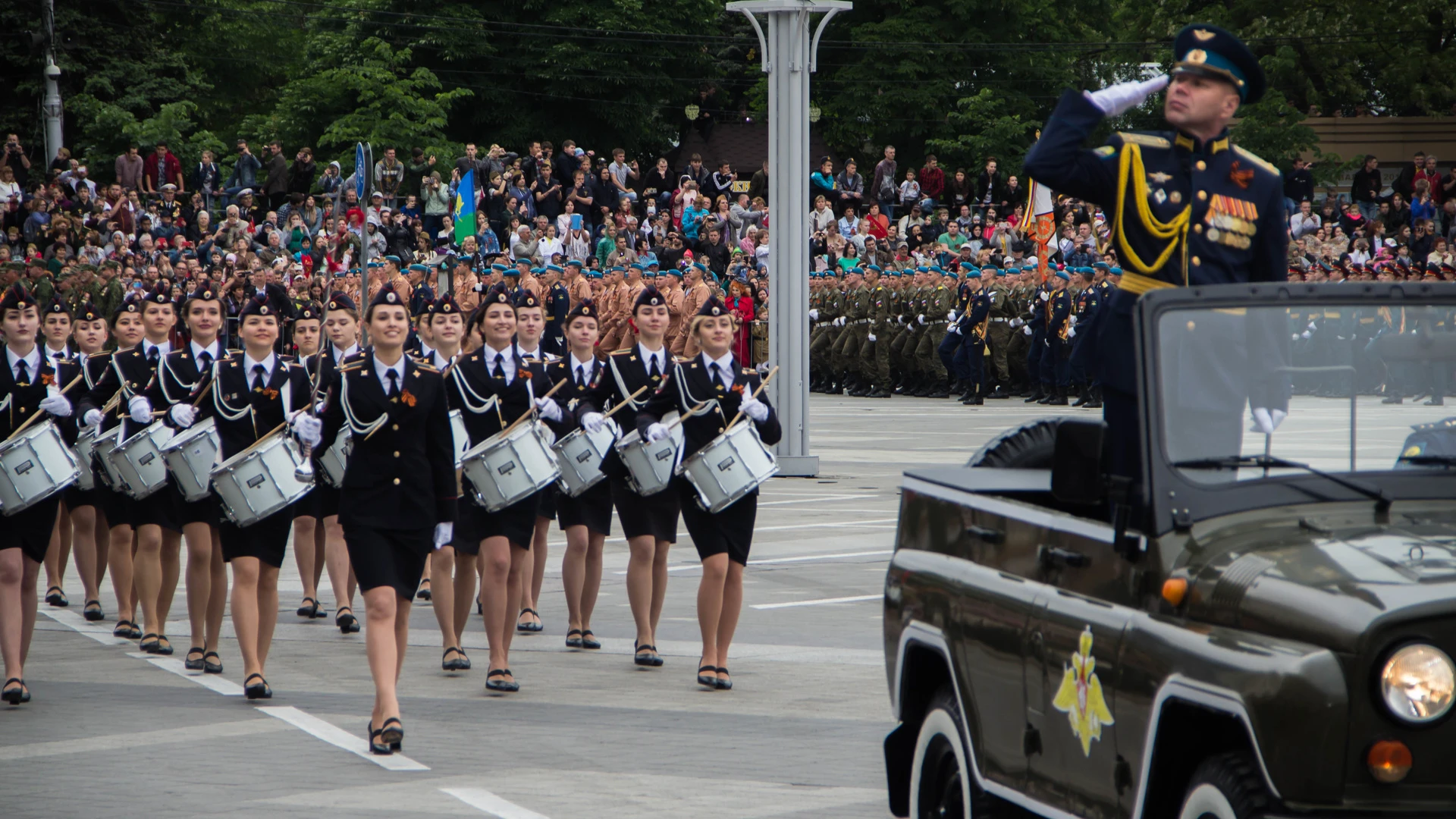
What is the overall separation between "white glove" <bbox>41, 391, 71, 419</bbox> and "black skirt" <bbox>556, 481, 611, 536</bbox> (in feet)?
9.14

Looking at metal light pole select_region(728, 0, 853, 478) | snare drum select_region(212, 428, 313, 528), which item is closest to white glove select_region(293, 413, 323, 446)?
snare drum select_region(212, 428, 313, 528)

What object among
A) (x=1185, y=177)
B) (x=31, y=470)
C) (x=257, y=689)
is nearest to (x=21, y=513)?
(x=31, y=470)

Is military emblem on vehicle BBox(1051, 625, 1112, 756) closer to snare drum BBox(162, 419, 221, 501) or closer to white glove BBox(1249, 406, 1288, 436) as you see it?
white glove BBox(1249, 406, 1288, 436)

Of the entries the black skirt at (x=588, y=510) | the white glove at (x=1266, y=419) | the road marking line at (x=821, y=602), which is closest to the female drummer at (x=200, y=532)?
the black skirt at (x=588, y=510)

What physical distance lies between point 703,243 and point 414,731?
29845 millimetres

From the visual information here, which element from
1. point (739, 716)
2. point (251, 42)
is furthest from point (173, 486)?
point (251, 42)

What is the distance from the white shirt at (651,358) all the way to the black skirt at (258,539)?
2251 mm

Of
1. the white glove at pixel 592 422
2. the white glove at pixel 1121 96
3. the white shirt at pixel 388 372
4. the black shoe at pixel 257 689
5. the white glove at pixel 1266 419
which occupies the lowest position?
the black shoe at pixel 257 689

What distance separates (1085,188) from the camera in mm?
5984

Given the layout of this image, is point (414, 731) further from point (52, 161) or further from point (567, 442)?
point (52, 161)

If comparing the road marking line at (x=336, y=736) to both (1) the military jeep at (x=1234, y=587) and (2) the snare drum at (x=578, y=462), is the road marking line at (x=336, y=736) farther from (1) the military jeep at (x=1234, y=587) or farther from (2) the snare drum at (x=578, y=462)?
(1) the military jeep at (x=1234, y=587)

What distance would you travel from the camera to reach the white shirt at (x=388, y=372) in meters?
8.96

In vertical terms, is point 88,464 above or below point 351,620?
above

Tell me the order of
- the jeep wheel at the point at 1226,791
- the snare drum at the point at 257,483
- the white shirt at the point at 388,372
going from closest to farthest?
the jeep wheel at the point at 1226,791 → the white shirt at the point at 388,372 → the snare drum at the point at 257,483
